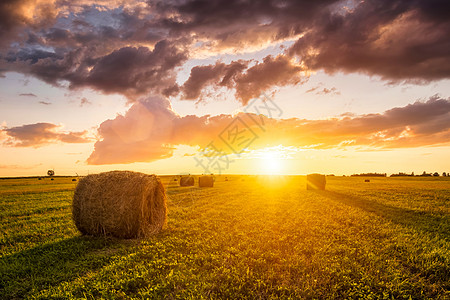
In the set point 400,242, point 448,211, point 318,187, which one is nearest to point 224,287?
point 400,242

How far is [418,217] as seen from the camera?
13688 mm

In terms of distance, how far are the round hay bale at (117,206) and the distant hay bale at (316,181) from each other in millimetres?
26759

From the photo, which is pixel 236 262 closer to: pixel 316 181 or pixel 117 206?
pixel 117 206

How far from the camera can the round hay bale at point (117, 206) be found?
10.2m

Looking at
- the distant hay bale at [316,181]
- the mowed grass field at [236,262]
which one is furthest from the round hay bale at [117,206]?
the distant hay bale at [316,181]

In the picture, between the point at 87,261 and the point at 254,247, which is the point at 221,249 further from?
the point at 87,261

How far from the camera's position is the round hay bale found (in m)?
10.2

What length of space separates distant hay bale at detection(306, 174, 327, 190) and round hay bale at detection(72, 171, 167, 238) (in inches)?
1053

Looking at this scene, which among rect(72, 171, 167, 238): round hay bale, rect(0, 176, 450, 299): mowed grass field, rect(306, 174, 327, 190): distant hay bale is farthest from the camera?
rect(306, 174, 327, 190): distant hay bale

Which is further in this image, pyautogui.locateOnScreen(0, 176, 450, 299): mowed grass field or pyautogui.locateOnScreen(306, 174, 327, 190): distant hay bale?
pyautogui.locateOnScreen(306, 174, 327, 190): distant hay bale

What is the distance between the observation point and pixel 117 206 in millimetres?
10305

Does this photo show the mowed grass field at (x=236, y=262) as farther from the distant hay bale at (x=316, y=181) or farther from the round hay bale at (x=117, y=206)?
the distant hay bale at (x=316, y=181)

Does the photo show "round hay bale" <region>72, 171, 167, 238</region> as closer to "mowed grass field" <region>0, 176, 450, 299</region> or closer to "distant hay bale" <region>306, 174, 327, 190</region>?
"mowed grass field" <region>0, 176, 450, 299</region>

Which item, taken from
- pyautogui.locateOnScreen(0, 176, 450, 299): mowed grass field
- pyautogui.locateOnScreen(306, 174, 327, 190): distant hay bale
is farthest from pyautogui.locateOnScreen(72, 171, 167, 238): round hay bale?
pyautogui.locateOnScreen(306, 174, 327, 190): distant hay bale
